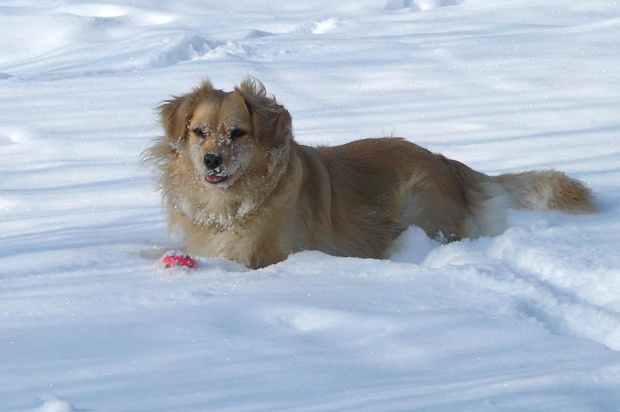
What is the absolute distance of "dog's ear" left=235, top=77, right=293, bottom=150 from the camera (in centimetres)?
436

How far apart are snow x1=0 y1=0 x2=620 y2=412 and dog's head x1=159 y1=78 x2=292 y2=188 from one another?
46 cm

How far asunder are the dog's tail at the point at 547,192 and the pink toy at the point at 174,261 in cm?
217

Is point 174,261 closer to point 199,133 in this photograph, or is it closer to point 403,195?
point 199,133

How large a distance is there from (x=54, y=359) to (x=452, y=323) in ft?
4.34

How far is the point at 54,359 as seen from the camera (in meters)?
2.55

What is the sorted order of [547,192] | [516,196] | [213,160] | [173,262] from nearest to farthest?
[173,262]
[213,160]
[547,192]
[516,196]

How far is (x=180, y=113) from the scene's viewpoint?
4.45m

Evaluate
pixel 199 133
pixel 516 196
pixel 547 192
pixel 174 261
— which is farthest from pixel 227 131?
pixel 547 192

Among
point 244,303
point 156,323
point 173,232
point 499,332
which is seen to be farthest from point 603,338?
point 173,232

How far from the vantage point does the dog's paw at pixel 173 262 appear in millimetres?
3758

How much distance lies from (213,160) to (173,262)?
2.17 ft

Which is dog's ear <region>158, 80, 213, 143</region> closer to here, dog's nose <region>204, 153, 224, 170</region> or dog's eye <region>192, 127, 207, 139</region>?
dog's eye <region>192, 127, 207, 139</region>

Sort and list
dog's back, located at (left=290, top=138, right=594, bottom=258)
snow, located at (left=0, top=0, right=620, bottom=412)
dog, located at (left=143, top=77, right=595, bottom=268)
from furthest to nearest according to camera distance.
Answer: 1. dog's back, located at (left=290, top=138, right=594, bottom=258)
2. dog, located at (left=143, top=77, right=595, bottom=268)
3. snow, located at (left=0, top=0, right=620, bottom=412)

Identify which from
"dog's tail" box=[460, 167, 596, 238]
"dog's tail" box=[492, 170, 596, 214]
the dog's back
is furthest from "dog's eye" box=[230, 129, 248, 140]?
"dog's tail" box=[492, 170, 596, 214]
